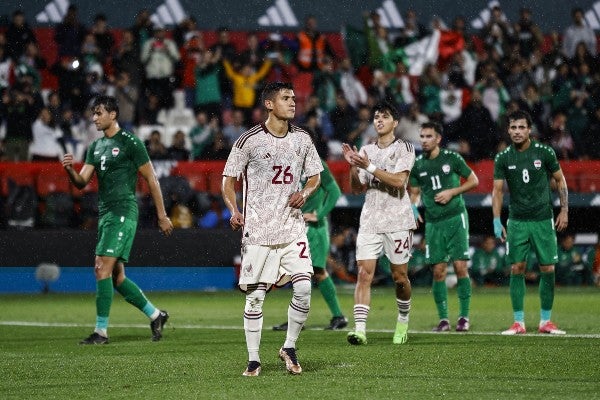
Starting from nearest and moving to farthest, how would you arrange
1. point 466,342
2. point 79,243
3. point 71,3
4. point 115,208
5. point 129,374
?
point 129,374
point 466,342
point 115,208
point 79,243
point 71,3

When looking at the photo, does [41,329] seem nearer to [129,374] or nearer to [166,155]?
[129,374]

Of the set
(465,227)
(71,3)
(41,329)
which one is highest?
(71,3)

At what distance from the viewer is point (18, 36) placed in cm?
2297

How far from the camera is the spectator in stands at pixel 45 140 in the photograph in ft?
70.1

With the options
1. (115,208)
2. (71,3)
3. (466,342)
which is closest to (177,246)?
(71,3)

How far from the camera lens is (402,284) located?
37.6ft

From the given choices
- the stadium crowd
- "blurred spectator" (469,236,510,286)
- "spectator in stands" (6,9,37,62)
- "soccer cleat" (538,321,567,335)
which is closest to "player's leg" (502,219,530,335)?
"soccer cleat" (538,321,567,335)

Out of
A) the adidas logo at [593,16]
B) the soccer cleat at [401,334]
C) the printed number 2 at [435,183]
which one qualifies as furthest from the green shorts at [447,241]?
the adidas logo at [593,16]

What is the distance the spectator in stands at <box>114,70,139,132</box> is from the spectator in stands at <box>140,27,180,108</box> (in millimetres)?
564

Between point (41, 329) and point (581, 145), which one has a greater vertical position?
point (581, 145)

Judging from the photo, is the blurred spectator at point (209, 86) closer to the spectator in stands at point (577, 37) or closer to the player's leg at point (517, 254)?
the spectator in stands at point (577, 37)

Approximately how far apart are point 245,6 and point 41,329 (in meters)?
14.4

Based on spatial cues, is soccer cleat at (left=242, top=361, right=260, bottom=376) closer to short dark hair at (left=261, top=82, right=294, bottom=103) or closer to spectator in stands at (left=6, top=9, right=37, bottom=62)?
short dark hair at (left=261, top=82, right=294, bottom=103)

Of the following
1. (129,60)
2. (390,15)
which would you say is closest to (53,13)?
(129,60)
